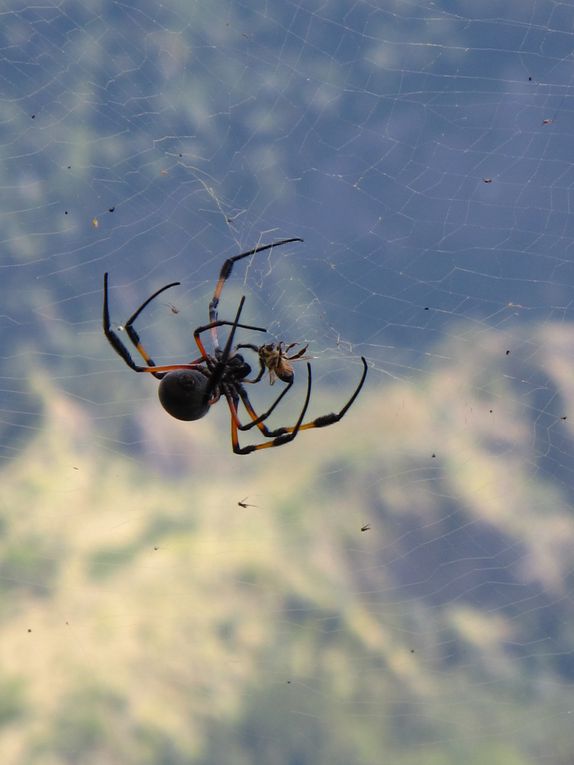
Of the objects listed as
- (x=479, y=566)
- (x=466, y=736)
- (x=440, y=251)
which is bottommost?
(x=466, y=736)

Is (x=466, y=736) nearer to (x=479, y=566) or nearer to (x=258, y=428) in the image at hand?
(x=479, y=566)

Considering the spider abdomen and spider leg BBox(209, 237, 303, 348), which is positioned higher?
spider leg BBox(209, 237, 303, 348)

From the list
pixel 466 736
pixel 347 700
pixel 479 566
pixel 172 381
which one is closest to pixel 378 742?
pixel 466 736

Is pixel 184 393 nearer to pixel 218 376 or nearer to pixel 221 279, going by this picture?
pixel 218 376

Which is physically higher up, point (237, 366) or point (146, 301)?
point (146, 301)

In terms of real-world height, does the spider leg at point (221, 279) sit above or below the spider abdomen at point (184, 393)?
above
